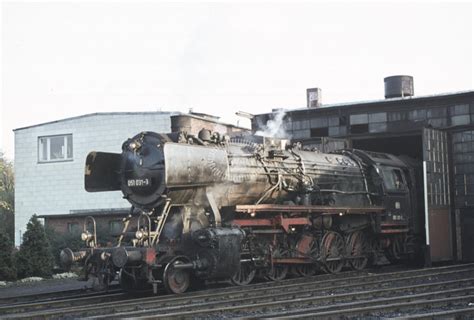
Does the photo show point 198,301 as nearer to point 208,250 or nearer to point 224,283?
point 208,250

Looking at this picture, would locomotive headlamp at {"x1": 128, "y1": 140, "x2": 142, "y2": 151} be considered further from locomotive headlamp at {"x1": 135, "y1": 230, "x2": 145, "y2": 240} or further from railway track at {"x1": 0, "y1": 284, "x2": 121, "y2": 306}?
railway track at {"x1": 0, "y1": 284, "x2": 121, "y2": 306}

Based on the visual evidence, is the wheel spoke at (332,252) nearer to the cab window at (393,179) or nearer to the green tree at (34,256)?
the cab window at (393,179)

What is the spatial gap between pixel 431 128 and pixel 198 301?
38.8 feet

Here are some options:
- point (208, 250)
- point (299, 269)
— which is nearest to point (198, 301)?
point (208, 250)

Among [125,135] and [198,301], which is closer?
[198,301]

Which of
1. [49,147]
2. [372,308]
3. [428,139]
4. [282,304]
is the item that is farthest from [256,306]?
[49,147]

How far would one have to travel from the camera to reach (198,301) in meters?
11.2

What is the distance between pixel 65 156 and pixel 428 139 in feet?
64.7

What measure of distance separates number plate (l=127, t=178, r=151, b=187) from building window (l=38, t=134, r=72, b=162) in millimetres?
20398

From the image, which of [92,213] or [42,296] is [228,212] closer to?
[42,296]

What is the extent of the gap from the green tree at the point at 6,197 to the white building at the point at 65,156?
2.46 metres

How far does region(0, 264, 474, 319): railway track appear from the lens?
9266 millimetres

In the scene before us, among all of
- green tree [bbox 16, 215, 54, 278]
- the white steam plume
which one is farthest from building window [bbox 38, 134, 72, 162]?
green tree [bbox 16, 215, 54, 278]

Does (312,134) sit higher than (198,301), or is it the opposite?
(312,134)
